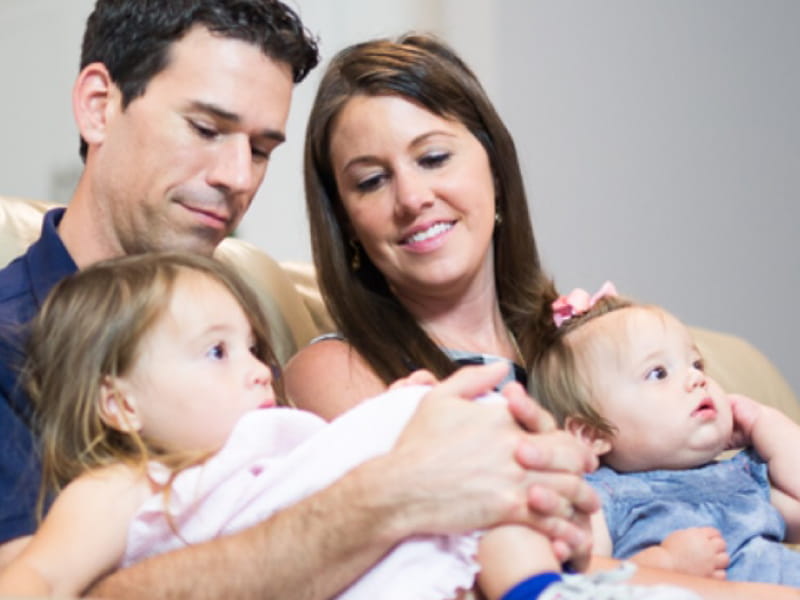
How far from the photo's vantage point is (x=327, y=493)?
3.94ft

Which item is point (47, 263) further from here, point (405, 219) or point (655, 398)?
point (655, 398)

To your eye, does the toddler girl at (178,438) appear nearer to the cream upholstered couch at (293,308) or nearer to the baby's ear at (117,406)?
the baby's ear at (117,406)

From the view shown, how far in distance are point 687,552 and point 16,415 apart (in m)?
0.89

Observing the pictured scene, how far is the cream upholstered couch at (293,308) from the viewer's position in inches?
76.0

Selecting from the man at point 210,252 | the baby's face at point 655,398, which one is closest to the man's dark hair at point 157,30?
the man at point 210,252

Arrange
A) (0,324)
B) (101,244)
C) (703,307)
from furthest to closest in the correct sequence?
(703,307)
(101,244)
(0,324)

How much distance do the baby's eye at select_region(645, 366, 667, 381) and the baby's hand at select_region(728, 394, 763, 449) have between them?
161mm

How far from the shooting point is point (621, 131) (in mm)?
3441

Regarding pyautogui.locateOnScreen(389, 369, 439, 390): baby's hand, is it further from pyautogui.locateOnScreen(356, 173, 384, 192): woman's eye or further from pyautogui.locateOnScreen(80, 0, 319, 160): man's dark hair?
pyautogui.locateOnScreen(80, 0, 319, 160): man's dark hair

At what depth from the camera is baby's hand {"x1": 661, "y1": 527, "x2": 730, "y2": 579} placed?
1.46 meters

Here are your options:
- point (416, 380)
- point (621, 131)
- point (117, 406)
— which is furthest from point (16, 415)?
point (621, 131)

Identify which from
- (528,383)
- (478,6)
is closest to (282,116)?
(528,383)

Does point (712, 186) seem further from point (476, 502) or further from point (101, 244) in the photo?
point (476, 502)

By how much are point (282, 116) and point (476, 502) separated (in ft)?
2.81
